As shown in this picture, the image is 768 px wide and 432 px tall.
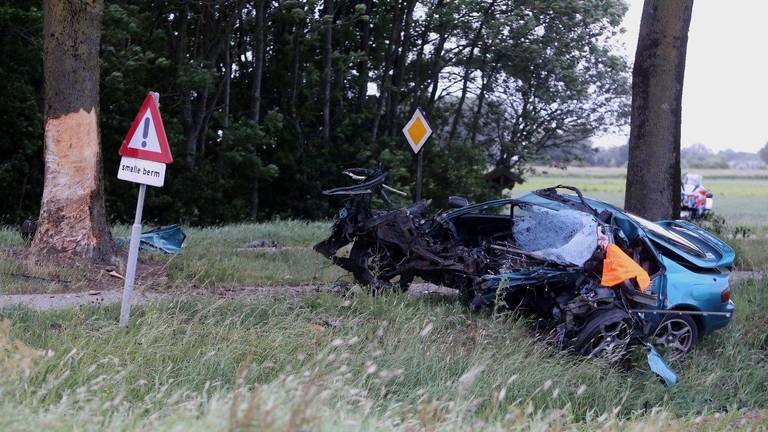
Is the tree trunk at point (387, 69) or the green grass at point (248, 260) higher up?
the tree trunk at point (387, 69)

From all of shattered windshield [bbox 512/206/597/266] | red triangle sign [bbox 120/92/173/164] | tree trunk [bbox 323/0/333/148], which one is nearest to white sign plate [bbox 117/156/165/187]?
red triangle sign [bbox 120/92/173/164]

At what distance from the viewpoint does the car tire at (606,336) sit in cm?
834

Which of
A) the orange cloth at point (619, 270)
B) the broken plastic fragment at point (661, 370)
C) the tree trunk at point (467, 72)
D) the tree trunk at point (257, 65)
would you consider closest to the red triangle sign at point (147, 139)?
the orange cloth at point (619, 270)

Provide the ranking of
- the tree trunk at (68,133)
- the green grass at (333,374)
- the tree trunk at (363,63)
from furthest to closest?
1. the tree trunk at (363,63)
2. the tree trunk at (68,133)
3. the green grass at (333,374)

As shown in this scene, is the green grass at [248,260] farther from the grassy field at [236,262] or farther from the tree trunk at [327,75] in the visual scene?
the tree trunk at [327,75]

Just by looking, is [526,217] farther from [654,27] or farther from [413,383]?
[654,27]

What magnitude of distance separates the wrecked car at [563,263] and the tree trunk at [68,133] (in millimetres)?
3352

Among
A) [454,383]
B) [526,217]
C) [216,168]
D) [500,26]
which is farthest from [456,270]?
[500,26]

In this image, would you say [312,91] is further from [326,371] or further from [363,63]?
[326,371]

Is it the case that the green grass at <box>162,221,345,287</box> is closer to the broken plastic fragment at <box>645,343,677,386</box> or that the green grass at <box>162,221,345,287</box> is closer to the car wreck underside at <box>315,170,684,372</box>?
the car wreck underside at <box>315,170,684,372</box>

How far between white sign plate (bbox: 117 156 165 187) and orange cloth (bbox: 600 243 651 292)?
4.35 metres

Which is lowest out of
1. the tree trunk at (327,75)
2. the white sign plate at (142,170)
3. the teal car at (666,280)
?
the teal car at (666,280)

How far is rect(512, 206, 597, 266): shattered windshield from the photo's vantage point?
29.0 feet

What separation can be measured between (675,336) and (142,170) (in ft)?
19.3
